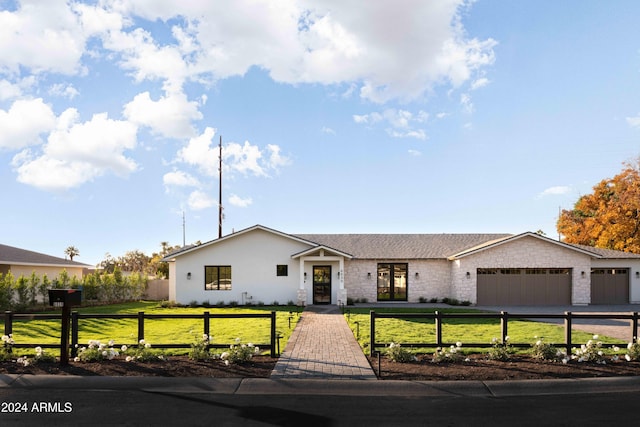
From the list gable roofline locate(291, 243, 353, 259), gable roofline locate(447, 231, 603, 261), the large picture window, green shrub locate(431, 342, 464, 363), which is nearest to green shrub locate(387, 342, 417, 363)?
green shrub locate(431, 342, 464, 363)

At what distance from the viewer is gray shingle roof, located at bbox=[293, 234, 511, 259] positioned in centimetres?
2606

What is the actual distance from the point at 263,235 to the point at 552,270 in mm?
17017

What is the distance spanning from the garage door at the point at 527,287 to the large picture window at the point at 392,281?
4408 millimetres

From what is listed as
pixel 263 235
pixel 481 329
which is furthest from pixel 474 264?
pixel 263 235

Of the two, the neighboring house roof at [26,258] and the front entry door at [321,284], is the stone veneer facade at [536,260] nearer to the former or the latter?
the front entry door at [321,284]

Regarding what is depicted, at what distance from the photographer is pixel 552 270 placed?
24.5 meters

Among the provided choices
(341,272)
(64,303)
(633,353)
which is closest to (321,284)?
(341,272)

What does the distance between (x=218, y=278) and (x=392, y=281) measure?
10.5m

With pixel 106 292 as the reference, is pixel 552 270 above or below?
above

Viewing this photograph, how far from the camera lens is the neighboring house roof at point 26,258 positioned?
2570 cm

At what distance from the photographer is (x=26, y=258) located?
27.9 metres

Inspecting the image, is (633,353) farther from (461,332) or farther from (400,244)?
(400,244)

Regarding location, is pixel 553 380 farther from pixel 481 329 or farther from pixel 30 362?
pixel 30 362

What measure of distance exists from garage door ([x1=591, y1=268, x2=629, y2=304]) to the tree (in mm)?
11957
